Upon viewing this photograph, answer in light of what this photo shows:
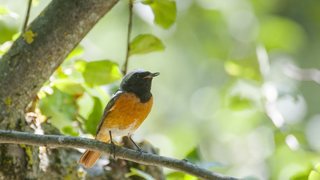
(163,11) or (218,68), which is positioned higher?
(163,11)

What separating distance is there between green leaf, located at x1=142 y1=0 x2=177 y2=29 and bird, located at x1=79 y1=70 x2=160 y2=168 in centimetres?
32

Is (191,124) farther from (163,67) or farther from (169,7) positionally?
(169,7)

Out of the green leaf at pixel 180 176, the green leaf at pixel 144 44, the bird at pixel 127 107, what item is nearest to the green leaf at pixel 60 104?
the bird at pixel 127 107

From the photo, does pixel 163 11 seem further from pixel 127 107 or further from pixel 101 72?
pixel 127 107

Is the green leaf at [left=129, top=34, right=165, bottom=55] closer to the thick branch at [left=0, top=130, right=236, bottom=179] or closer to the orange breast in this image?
the orange breast

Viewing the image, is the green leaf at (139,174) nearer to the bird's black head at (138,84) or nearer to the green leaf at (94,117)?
the green leaf at (94,117)

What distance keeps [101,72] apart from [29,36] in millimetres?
527

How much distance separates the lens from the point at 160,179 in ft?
13.3

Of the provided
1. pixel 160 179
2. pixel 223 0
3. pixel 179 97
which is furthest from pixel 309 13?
pixel 160 179

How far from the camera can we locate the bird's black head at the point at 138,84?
4137 mm

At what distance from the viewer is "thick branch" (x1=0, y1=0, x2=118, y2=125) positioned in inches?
132

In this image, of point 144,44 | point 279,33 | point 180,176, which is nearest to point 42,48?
point 144,44

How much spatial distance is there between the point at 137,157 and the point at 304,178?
91 cm

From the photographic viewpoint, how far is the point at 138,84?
13.8 feet
